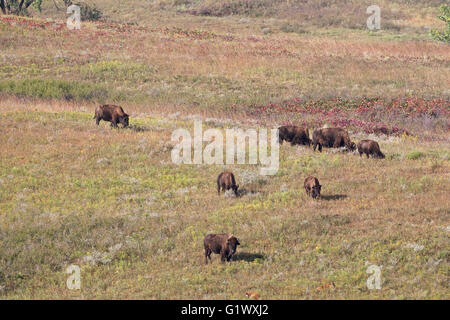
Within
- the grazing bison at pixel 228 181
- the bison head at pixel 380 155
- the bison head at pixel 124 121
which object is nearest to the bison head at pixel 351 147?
the bison head at pixel 380 155

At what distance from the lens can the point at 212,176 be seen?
24.1 meters

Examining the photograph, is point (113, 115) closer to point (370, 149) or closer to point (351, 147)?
point (351, 147)

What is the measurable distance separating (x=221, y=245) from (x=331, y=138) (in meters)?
12.1

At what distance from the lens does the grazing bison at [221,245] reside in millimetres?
16094

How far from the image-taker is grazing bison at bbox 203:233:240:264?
16.1 metres

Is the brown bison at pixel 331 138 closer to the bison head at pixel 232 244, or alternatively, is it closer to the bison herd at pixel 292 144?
the bison herd at pixel 292 144

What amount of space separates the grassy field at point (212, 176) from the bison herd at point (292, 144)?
0.38 m

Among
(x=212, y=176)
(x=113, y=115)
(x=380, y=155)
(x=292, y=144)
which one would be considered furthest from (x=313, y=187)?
(x=113, y=115)

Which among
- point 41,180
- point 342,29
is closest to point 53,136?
point 41,180

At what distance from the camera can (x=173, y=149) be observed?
27.3 m

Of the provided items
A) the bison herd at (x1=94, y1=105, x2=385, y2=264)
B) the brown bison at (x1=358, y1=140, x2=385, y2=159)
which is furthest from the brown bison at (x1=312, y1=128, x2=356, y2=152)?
the brown bison at (x1=358, y1=140, x2=385, y2=159)

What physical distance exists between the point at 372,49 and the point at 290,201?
3720cm

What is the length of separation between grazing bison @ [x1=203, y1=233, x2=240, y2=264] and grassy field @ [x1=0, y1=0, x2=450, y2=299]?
314mm

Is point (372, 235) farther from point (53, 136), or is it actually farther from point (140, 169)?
point (53, 136)
